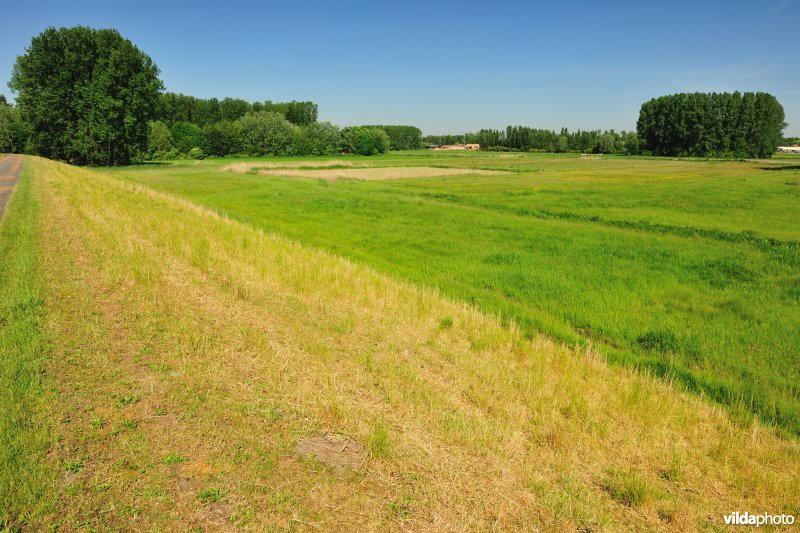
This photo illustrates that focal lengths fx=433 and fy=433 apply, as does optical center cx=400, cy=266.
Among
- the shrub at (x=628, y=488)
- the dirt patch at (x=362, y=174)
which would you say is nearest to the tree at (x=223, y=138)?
the dirt patch at (x=362, y=174)

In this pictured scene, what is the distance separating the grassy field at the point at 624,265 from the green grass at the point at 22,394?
8979mm

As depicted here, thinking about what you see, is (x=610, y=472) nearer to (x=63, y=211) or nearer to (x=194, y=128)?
(x=63, y=211)

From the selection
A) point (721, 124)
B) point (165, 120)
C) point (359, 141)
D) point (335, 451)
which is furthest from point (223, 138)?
point (721, 124)

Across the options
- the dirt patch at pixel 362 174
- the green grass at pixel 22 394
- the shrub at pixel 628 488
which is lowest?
the shrub at pixel 628 488

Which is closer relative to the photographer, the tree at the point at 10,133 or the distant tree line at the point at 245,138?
the tree at the point at 10,133

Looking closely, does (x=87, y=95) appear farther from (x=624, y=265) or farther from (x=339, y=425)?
(x=339, y=425)

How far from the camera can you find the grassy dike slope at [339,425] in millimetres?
4074

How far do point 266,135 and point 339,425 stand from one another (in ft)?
467

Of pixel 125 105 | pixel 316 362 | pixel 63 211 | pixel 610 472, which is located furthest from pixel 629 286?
pixel 125 105

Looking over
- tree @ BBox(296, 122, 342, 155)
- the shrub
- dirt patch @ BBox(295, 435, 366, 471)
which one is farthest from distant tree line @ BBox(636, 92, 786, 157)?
dirt patch @ BBox(295, 435, 366, 471)

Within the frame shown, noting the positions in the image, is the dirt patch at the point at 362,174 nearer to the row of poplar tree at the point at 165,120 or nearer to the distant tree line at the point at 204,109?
the row of poplar tree at the point at 165,120

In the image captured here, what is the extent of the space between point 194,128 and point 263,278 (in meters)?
139

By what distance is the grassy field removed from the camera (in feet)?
29.4

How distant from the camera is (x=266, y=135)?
135 meters
